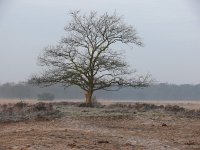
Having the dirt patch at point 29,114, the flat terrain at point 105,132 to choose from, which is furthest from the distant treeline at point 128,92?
the flat terrain at point 105,132

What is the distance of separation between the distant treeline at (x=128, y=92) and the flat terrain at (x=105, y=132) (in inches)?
3792

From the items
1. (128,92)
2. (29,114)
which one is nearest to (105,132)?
(29,114)

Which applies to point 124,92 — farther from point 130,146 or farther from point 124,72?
point 130,146

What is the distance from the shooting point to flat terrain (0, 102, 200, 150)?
15.3 m

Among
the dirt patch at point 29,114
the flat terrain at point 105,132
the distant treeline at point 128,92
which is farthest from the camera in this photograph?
the distant treeline at point 128,92

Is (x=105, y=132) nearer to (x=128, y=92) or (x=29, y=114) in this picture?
(x=29, y=114)

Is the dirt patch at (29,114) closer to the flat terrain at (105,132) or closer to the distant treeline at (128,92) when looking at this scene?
the flat terrain at (105,132)

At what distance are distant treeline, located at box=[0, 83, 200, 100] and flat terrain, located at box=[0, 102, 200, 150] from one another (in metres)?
96.3

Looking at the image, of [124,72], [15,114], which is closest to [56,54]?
[124,72]

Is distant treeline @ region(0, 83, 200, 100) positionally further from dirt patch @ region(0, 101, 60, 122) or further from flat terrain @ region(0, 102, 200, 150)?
flat terrain @ region(0, 102, 200, 150)

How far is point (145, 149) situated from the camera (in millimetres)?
15266

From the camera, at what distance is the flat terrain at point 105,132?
15.3 metres

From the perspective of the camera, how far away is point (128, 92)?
472 feet

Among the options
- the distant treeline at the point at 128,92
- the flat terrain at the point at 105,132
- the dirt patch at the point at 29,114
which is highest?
the distant treeline at the point at 128,92
